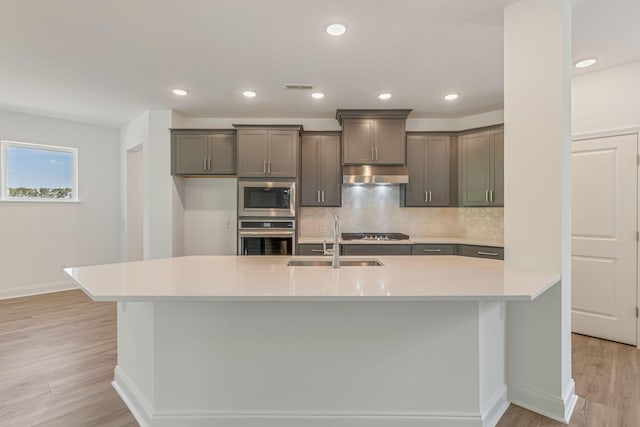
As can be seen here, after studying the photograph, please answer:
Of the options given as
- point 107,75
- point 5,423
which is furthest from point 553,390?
point 107,75

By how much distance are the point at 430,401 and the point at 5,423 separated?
8.14ft

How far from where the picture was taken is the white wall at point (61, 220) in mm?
4496

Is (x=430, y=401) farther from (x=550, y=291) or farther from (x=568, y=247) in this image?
(x=568, y=247)

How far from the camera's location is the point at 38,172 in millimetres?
4746

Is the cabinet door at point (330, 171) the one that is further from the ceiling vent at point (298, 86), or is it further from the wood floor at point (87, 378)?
the wood floor at point (87, 378)

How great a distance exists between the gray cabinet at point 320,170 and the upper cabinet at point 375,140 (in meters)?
0.25

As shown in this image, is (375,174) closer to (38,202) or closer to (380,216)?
(380,216)

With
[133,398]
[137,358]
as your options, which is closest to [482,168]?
[137,358]

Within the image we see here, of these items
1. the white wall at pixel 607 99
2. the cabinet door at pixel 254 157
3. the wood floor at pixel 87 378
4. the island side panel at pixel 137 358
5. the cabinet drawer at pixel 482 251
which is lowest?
the wood floor at pixel 87 378

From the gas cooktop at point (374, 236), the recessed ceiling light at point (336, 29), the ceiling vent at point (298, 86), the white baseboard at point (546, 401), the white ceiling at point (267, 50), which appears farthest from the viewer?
the gas cooktop at point (374, 236)

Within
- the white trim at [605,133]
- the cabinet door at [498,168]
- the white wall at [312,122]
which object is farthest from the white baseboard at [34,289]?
the white trim at [605,133]

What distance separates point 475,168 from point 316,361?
11.3 ft

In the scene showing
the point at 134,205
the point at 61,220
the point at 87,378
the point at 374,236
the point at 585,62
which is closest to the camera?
the point at 87,378

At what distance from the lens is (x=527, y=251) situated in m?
2.00
